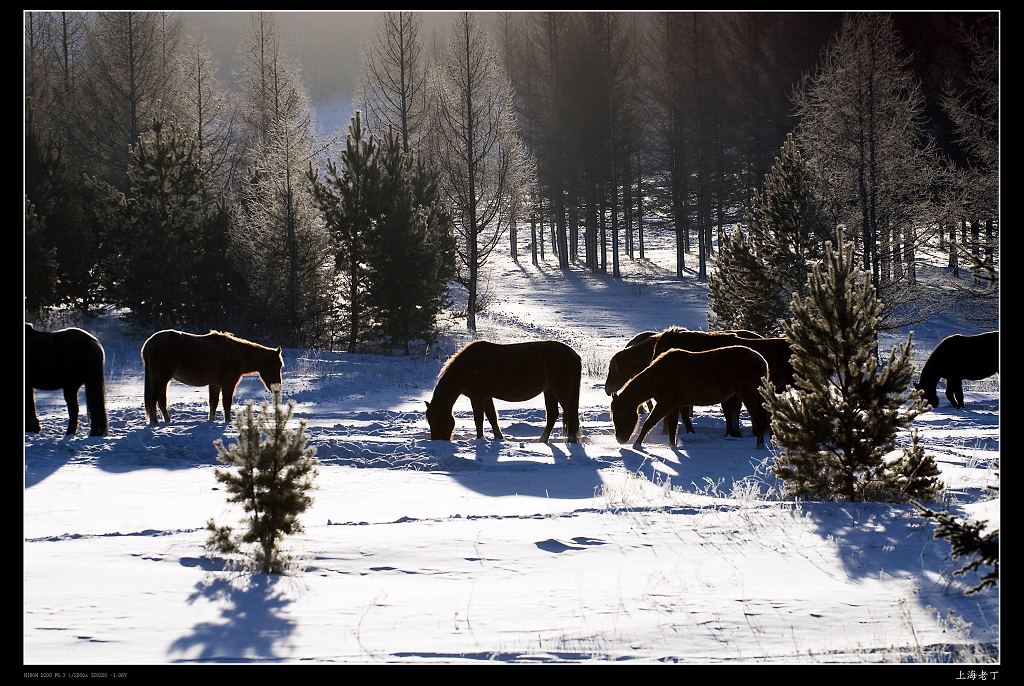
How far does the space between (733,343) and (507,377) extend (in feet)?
15.4

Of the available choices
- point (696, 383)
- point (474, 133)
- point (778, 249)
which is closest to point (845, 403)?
point (696, 383)

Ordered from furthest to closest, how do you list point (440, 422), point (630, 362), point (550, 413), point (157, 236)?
1. point (157, 236)
2. point (630, 362)
3. point (550, 413)
4. point (440, 422)

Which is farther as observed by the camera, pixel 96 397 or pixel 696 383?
pixel 96 397

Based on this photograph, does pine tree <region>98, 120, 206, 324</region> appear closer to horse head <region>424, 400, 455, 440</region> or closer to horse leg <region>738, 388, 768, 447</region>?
horse head <region>424, 400, 455, 440</region>

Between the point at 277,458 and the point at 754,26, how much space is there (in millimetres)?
47829

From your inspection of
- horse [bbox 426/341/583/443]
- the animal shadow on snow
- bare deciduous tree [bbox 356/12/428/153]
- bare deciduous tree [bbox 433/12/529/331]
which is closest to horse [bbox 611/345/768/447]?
horse [bbox 426/341/583/443]

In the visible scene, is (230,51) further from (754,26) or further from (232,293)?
(232,293)

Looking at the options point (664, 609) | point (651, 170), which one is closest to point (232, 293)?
point (664, 609)

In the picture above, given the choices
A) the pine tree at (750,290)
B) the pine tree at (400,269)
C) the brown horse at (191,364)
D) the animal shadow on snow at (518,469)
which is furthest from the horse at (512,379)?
the pine tree at (400,269)

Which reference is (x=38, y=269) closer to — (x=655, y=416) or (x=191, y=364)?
(x=191, y=364)

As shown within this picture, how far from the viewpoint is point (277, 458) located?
23.0 feet

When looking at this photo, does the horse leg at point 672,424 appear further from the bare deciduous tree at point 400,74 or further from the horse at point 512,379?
the bare deciduous tree at point 400,74

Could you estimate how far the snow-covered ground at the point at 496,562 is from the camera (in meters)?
5.32

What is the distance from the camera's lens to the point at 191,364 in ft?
52.2
